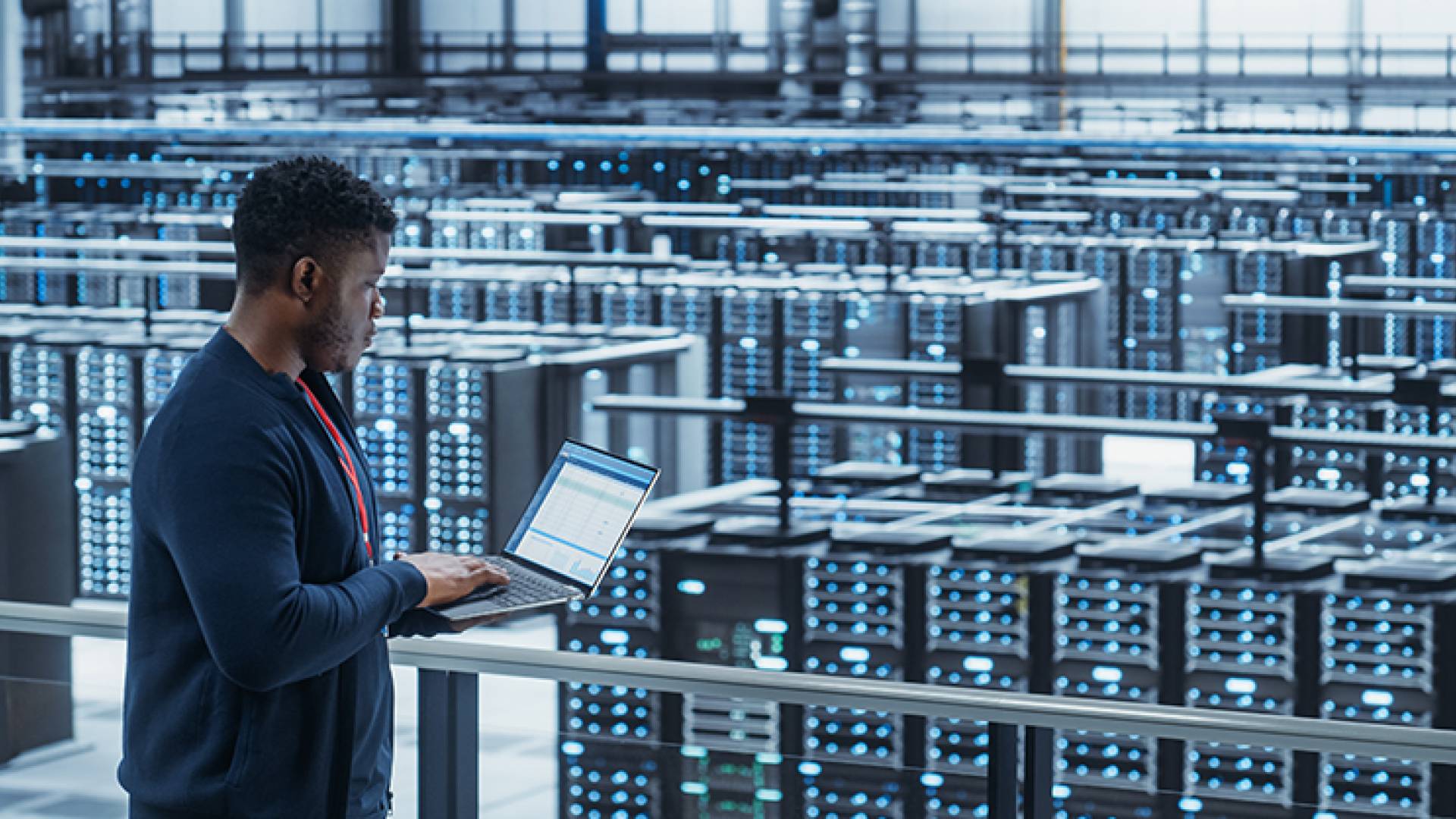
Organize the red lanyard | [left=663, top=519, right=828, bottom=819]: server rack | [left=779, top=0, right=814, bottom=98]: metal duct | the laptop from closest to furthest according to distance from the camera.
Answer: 1. the red lanyard
2. the laptop
3. [left=663, top=519, right=828, bottom=819]: server rack
4. [left=779, top=0, right=814, bottom=98]: metal duct

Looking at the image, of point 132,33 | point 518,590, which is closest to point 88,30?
point 132,33

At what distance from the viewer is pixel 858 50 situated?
14523mm

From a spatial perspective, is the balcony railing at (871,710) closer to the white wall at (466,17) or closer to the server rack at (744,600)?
the server rack at (744,600)

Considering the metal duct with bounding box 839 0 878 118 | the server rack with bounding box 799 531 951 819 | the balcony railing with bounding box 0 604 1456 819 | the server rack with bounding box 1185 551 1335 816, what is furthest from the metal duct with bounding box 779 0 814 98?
the balcony railing with bounding box 0 604 1456 819

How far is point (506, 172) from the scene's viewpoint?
1167 centimetres

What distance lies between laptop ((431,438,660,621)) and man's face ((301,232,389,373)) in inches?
11.1

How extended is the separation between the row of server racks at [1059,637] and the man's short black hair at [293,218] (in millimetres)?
3265

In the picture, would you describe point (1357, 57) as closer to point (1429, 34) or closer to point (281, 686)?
point (1429, 34)

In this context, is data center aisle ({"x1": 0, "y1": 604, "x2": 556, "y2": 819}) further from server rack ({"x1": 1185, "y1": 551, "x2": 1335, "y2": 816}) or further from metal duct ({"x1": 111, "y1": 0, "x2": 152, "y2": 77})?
metal duct ({"x1": 111, "y1": 0, "x2": 152, "y2": 77})

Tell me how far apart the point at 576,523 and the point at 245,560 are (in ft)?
1.47

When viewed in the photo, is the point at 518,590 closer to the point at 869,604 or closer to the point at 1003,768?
the point at 1003,768

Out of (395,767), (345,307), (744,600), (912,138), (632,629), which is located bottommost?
(632,629)

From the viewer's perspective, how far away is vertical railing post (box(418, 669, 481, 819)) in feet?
6.88

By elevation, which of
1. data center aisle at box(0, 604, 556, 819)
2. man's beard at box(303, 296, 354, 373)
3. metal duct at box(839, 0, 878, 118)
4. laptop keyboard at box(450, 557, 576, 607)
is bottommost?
data center aisle at box(0, 604, 556, 819)
